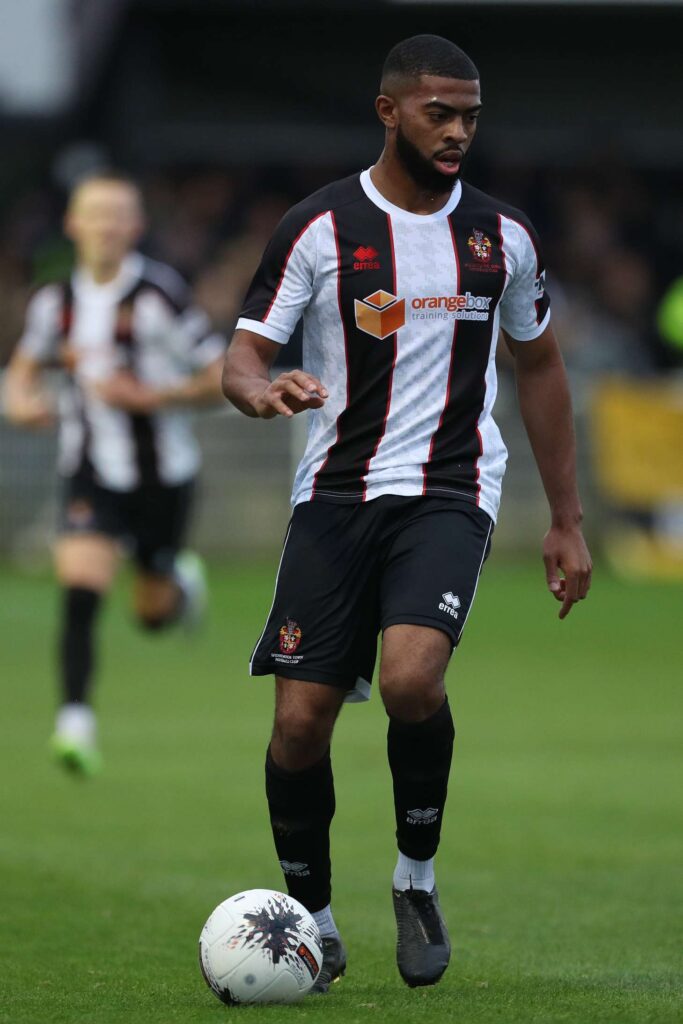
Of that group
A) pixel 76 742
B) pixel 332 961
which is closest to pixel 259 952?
pixel 332 961

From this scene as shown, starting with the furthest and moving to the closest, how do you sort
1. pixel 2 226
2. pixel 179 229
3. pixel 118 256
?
1. pixel 2 226
2. pixel 179 229
3. pixel 118 256

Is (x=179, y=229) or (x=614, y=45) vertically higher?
(x=614, y=45)

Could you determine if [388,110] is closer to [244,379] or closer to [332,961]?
[244,379]

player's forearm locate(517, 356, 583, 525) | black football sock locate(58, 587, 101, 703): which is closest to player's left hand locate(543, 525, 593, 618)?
player's forearm locate(517, 356, 583, 525)

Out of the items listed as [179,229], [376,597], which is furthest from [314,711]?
[179,229]

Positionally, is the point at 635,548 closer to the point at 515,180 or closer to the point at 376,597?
the point at 515,180

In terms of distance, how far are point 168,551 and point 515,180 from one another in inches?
540

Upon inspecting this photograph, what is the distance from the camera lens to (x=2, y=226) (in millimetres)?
24312

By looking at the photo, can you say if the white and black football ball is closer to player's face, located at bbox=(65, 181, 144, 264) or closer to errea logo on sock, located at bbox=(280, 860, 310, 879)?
errea logo on sock, located at bbox=(280, 860, 310, 879)

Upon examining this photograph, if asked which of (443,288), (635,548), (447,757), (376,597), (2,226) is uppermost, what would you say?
(443,288)

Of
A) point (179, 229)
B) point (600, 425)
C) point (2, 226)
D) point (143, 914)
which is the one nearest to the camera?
point (143, 914)

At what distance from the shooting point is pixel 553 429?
5.75 metres

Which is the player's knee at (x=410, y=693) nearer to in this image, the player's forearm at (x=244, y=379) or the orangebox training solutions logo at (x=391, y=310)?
the player's forearm at (x=244, y=379)

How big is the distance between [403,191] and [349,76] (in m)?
18.4
